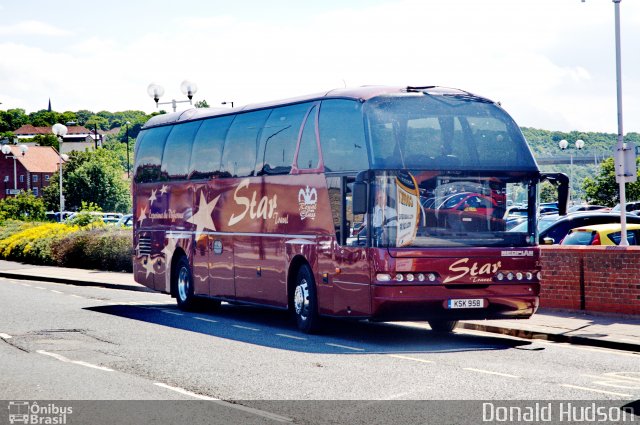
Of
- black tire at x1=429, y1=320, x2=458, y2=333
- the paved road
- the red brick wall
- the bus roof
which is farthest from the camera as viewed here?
the red brick wall

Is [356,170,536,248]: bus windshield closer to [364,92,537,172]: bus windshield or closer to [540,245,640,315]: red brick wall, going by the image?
[364,92,537,172]: bus windshield

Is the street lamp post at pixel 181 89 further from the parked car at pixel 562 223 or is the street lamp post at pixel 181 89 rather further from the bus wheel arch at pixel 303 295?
the bus wheel arch at pixel 303 295

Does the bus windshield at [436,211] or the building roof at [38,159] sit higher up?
the building roof at [38,159]

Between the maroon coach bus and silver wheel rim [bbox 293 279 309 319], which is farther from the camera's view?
silver wheel rim [bbox 293 279 309 319]

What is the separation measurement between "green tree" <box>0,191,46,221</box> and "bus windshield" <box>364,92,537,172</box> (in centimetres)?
4908

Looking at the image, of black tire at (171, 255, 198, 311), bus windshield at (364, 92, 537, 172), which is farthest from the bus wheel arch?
black tire at (171, 255, 198, 311)

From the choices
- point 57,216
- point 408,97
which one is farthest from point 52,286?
point 57,216

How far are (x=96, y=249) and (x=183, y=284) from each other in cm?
1616

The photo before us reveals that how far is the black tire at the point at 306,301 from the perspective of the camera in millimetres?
16906

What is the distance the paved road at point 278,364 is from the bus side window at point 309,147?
264 centimetres

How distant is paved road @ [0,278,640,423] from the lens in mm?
10727

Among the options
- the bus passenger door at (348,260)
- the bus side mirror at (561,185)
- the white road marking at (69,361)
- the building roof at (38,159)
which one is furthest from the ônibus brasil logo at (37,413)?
the building roof at (38,159)

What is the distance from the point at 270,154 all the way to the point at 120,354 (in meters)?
5.59

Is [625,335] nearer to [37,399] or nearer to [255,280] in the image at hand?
[255,280]
